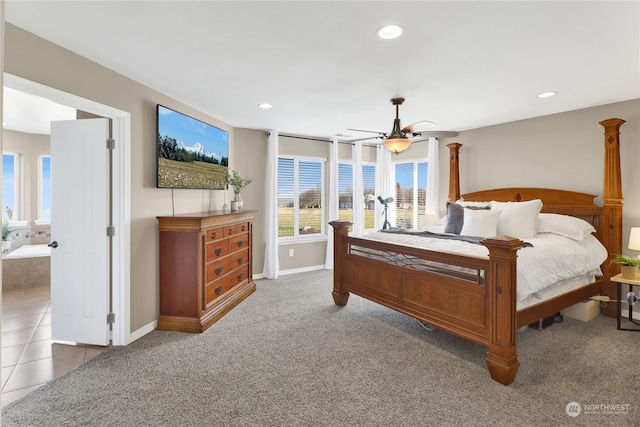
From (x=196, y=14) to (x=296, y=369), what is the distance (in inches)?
103

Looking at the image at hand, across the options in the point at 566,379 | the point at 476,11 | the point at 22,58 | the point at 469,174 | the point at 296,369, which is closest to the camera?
the point at 476,11

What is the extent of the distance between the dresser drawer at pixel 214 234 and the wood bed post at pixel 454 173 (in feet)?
11.6

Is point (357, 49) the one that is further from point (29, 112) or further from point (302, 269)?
point (29, 112)

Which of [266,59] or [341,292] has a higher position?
[266,59]

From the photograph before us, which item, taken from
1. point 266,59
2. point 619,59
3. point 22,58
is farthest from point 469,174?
point 22,58

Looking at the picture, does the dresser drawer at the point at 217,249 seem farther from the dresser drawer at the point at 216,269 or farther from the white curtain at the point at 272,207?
the white curtain at the point at 272,207

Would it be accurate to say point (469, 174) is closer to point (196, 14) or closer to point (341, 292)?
point (341, 292)

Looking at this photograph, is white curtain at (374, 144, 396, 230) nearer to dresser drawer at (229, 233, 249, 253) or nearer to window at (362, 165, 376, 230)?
window at (362, 165, 376, 230)

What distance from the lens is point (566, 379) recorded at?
8.55 ft

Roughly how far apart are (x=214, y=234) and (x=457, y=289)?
2.50 meters

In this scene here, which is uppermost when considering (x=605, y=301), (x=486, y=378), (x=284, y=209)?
(x=284, y=209)

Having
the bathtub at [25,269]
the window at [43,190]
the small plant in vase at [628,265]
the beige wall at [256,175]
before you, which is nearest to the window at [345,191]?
the beige wall at [256,175]

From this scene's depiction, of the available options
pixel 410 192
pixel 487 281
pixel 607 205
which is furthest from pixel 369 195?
pixel 487 281

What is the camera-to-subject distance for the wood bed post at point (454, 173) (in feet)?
17.9
